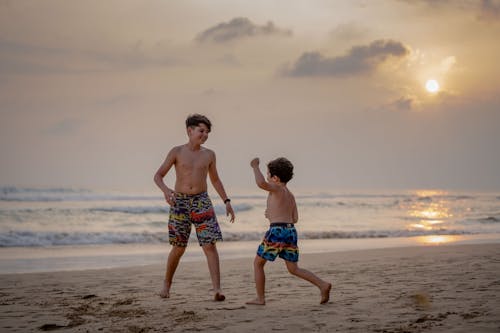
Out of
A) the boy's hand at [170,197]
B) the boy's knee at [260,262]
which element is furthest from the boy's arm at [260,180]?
the boy's hand at [170,197]

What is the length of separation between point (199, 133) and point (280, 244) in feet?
4.83

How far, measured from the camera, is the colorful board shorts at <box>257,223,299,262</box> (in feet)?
18.5

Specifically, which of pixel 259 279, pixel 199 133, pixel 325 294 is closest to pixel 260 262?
pixel 259 279

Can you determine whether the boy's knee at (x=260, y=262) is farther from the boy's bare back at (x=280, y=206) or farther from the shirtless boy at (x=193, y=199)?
the shirtless boy at (x=193, y=199)

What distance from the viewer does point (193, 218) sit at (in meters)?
6.21

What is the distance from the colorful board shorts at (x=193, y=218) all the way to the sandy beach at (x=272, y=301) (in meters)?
0.66

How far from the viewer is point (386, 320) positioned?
15.6 ft

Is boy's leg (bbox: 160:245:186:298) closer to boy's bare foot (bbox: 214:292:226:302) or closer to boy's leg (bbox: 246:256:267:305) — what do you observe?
boy's bare foot (bbox: 214:292:226:302)

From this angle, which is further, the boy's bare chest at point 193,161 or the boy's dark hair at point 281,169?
the boy's bare chest at point 193,161

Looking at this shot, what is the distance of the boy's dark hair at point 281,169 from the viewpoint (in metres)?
5.63

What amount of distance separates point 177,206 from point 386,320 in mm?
2492

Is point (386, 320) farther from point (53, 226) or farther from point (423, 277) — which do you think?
point (53, 226)

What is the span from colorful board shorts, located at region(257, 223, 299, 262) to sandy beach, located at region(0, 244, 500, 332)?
48 centimetres

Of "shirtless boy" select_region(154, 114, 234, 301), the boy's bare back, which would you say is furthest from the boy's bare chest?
the boy's bare back
